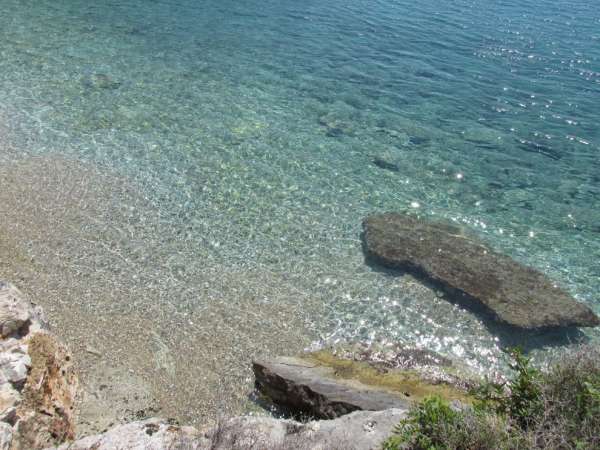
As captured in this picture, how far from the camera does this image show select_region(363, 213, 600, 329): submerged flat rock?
35.2ft

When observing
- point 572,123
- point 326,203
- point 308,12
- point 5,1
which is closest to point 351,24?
point 308,12

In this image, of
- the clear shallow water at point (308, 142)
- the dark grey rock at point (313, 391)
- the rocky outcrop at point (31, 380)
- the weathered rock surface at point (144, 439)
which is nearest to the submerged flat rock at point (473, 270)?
the clear shallow water at point (308, 142)

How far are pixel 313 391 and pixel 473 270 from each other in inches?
224

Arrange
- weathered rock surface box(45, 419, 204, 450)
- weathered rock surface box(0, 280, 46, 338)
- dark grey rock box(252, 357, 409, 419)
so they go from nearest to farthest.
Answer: weathered rock surface box(45, 419, 204, 450), weathered rock surface box(0, 280, 46, 338), dark grey rock box(252, 357, 409, 419)

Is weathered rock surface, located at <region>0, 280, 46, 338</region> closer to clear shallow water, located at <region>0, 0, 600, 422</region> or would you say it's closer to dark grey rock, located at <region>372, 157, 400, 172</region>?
clear shallow water, located at <region>0, 0, 600, 422</region>

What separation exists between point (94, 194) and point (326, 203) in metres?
6.10

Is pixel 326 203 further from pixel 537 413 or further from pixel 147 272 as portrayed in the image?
pixel 537 413

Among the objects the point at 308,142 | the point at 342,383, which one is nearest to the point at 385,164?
the point at 308,142

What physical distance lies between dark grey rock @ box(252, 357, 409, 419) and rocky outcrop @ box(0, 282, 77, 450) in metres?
2.97

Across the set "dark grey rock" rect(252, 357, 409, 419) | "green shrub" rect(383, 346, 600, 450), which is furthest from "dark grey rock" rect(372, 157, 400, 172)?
"green shrub" rect(383, 346, 600, 450)

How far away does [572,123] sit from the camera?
2133 cm

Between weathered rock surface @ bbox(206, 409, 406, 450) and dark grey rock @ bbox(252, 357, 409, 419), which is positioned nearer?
weathered rock surface @ bbox(206, 409, 406, 450)

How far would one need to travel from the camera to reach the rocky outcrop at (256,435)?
19.1 feet

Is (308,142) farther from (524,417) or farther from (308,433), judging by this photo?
(524,417)
